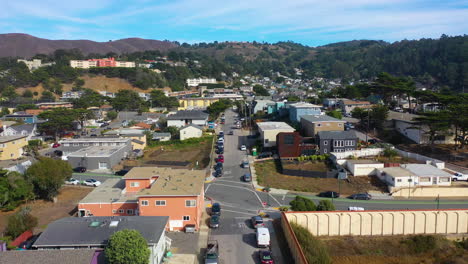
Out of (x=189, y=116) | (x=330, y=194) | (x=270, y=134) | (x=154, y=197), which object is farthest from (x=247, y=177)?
(x=189, y=116)

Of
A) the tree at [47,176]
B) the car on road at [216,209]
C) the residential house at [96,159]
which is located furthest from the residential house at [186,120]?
the car on road at [216,209]

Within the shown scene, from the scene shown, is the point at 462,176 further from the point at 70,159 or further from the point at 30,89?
the point at 30,89

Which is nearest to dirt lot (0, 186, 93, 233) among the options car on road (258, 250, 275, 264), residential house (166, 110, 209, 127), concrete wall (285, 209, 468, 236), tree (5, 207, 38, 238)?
tree (5, 207, 38, 238)

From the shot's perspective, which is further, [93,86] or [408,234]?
[93,86]

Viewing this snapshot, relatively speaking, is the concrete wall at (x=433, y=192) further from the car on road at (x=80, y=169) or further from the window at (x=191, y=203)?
the car on road at (x=80, y=169)

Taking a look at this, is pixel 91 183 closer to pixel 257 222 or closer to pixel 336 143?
pixel 257 222

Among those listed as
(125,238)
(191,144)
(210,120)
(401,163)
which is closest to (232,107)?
(210,120)
